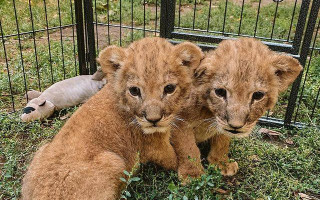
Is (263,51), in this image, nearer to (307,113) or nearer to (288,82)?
(288,82)

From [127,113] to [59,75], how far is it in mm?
3033

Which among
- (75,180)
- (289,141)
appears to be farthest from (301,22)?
(75,180)

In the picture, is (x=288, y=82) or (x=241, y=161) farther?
(x=241, y=161)

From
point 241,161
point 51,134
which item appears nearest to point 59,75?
point 51,134

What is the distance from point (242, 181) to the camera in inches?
165

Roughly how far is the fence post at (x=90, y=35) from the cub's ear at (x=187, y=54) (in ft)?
8.52

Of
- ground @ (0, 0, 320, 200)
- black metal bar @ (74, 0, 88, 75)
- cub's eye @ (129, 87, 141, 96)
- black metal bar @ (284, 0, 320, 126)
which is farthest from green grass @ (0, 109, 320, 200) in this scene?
black metal bar @ (74, 0, 88, 75)

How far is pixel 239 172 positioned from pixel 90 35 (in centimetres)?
335

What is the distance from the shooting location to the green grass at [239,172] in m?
3.82

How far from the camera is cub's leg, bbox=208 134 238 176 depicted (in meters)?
4.22

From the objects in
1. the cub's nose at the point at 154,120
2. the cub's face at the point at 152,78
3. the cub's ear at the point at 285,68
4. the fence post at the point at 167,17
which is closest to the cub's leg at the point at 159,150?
the cub's face at the point at 152,78

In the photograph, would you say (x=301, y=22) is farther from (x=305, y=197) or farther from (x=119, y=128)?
(x=119, y=128)

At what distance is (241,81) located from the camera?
11.2ft

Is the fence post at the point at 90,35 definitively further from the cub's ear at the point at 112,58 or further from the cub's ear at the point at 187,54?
the cub's ear at the point at 187,54
